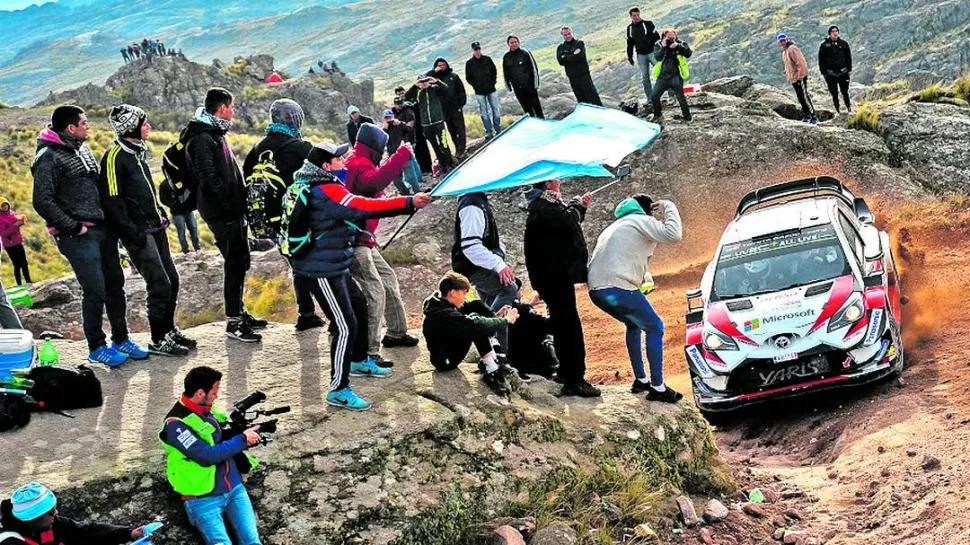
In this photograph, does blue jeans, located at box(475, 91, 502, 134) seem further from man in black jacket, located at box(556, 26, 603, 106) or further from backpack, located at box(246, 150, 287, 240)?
backpack, located at box(246, 150, 287, 240)

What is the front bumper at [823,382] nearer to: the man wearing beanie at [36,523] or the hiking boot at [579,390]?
the hiking boot at [579,390]

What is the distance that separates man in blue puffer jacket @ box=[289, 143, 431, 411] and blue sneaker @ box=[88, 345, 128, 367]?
6.47 ft

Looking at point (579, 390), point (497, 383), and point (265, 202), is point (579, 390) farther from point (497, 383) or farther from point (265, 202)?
point (265, 202)

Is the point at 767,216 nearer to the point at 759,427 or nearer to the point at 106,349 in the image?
the point at 759,427

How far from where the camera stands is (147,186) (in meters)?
8.07

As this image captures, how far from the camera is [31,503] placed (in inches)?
209

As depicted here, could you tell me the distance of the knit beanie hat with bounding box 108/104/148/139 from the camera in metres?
7.84

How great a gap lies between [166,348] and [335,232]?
2332 millimetres

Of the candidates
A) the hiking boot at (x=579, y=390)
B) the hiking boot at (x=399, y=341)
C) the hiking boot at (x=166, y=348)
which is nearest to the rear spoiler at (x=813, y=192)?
the hiking boot at (x=579, y=390)

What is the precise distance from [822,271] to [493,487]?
4.58m

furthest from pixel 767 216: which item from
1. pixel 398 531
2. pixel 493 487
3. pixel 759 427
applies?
pixel 398 531

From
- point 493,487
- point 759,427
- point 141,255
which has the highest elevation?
point 141,255

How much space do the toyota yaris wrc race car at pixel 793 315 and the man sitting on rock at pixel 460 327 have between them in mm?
2442

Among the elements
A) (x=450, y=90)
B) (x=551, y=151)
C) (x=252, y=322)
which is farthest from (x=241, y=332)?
(x=450, y=90)
